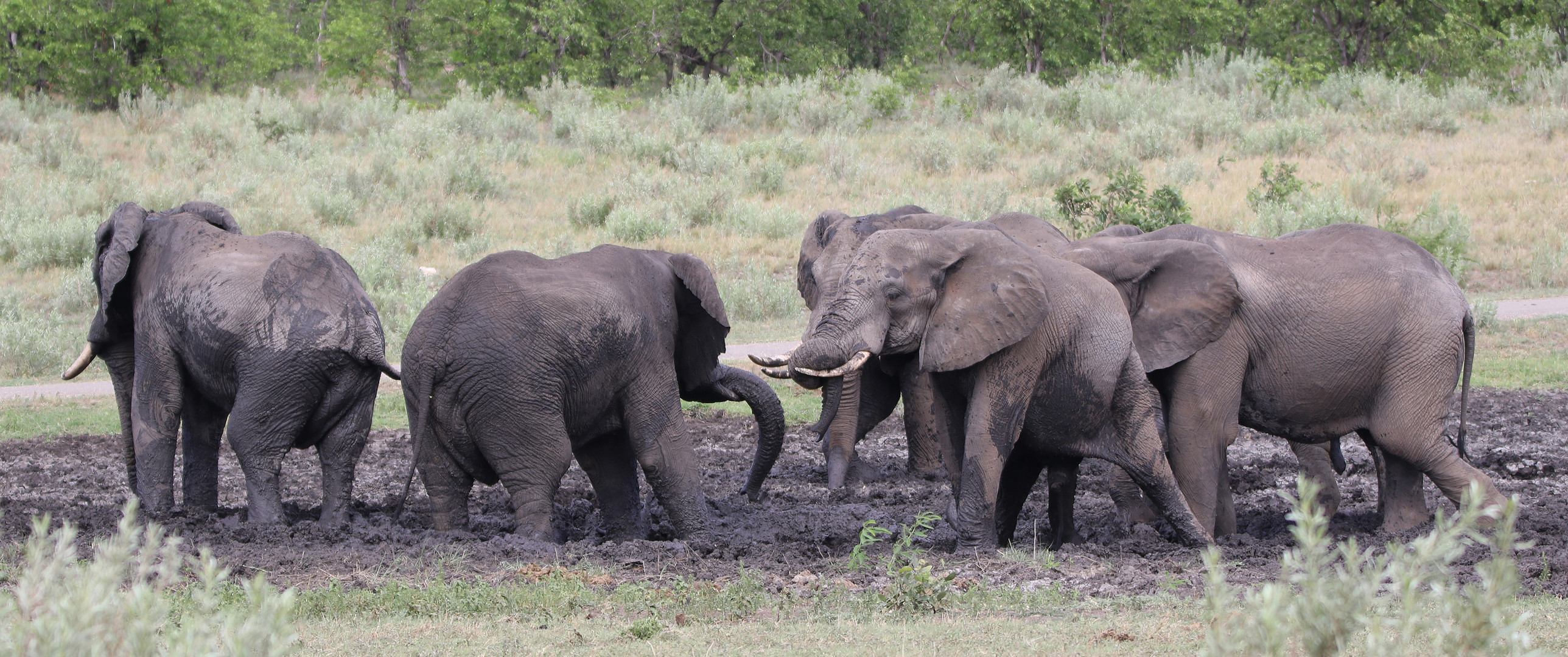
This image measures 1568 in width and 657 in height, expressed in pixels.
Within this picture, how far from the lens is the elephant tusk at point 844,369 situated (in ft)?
22.9

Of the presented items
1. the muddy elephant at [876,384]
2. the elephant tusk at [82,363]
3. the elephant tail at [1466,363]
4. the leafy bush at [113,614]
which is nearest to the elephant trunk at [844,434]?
the muddy elephant at [876,384]

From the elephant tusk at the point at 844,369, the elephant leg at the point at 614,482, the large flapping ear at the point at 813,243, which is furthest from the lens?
the large flapping ear at the point at 813,243

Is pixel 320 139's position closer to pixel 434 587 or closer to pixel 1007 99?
pixel 1007 99

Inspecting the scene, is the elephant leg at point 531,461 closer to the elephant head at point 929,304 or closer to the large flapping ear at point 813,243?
the elephant head at point 929,304

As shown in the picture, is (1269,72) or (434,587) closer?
(434,587)

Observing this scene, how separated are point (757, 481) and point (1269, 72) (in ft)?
88.9

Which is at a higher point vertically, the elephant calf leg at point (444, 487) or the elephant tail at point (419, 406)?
the elephant tail at point (419, 406)

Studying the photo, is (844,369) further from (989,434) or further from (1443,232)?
(1443,232)

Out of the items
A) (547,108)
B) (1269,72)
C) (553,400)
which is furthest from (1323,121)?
(553,400)

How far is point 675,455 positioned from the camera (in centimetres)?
839

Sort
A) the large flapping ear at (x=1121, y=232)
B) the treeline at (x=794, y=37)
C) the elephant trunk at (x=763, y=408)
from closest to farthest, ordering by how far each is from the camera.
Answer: the elephant trunk at (x=763, y=408) < the large flapping ear at (x=1121, y=232) < the treeline at (x=794, y=37)

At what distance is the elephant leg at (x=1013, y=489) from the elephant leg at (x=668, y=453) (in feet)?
5.62

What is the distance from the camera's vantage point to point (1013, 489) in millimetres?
8281

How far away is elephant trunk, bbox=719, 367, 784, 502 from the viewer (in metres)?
9.13
